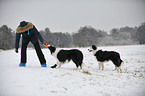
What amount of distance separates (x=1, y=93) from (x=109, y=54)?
5601 mm

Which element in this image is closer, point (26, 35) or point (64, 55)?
point (26, 35)

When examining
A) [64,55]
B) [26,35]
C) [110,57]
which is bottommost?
→ [110,57]

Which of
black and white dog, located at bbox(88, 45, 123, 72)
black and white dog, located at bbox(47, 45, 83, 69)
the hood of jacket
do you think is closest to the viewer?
the hood of jacket

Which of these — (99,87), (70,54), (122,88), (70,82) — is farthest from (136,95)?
(70,54)

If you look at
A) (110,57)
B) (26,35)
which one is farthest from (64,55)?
(110,57)

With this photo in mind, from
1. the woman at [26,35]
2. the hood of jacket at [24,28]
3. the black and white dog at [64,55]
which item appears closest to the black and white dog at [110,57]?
the black and white dog at [64,55]

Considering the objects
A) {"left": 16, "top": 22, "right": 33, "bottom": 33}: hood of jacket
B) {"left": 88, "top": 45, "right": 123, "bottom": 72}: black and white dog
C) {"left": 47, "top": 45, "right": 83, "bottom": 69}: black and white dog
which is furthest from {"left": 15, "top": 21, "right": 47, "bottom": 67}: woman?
{"left": 88, "top": 45, "right": 123, "bottom": 72}: black and white dog

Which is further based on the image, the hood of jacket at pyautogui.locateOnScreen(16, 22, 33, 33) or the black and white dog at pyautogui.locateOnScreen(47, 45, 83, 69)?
the black and white dog at pyautogui.locateOnScreen(47, 45, 83, 69)

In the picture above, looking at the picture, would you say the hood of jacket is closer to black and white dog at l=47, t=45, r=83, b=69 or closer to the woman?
the woman

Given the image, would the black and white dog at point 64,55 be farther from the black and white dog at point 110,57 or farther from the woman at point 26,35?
the black and white dog at point 110,57

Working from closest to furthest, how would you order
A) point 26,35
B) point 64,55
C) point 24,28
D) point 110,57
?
point 24,28, point 26,35, point 64,55, point 110,57

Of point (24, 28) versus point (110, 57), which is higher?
point (24, 28)

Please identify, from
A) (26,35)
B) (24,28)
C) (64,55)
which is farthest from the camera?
(64,55)

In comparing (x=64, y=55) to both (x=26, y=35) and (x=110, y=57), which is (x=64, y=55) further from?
(x=110, y=57)
